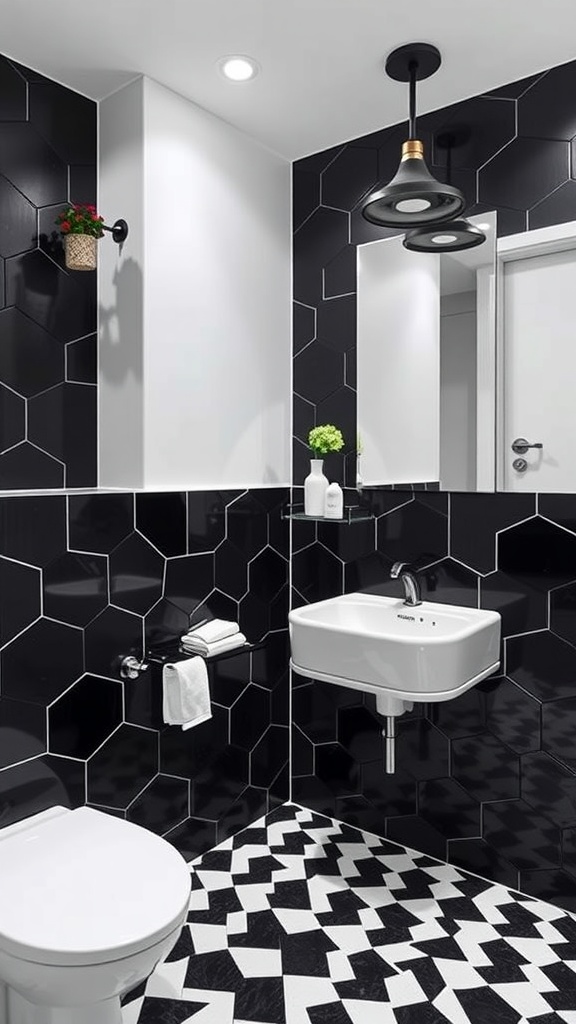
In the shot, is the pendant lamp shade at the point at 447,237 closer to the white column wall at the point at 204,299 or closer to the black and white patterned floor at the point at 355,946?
the white column wall at the point at 204,299

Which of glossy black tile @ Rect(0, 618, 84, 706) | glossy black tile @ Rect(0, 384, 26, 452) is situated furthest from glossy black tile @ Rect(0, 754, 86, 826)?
glossy black tile @ Rect(0, 384, 26, 452)

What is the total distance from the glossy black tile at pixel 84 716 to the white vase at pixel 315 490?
90 cm

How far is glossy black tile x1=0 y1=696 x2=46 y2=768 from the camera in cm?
183

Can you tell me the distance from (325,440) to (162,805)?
1.35 m

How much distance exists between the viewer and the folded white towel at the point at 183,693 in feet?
6.98

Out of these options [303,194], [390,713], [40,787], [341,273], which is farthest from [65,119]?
[390,713]

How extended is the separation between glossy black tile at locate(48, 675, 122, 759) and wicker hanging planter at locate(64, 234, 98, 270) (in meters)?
1.26

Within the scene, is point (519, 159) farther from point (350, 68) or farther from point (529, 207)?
point (350, 68)

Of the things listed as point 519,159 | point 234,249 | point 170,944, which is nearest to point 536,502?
point 519,159

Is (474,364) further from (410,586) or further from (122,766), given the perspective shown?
(122,766)

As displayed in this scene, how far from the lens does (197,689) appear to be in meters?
2.15

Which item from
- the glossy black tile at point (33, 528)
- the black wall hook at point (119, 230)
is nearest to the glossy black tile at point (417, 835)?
the glossy black tile at point (33, 528)

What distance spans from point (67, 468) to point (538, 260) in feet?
5.41

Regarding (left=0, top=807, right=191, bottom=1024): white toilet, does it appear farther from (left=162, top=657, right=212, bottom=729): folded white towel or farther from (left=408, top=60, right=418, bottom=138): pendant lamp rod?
(left=408, top=60, right=418, bottom=138): pendant lamp rod
